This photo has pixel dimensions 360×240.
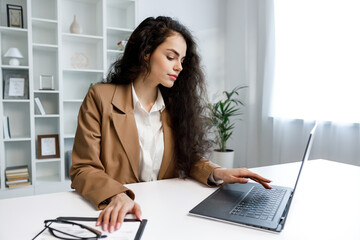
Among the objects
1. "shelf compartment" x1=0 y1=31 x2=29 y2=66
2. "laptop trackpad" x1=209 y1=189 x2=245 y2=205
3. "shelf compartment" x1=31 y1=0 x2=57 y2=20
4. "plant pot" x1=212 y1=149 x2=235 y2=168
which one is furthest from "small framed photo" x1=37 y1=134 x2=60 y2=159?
"laptop trackpad" x1=209 y1=189 x2=245 y2=205

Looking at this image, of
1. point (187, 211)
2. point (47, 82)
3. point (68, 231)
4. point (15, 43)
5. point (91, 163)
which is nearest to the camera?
point (68, 231)

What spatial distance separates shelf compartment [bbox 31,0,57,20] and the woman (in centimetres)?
228

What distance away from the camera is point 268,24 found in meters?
3.40

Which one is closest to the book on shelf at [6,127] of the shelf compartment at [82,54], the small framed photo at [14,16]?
the shelf compartment at [82,54]

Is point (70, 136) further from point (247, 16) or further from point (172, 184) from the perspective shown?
point (247, 16)

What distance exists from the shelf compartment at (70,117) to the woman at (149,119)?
219cm

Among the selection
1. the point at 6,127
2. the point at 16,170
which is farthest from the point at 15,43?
the point at 16,170

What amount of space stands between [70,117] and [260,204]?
3.01 metres

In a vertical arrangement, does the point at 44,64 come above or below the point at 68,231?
above

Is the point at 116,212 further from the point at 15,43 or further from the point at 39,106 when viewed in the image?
the point at 15,43

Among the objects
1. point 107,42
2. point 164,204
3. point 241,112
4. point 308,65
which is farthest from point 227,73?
point 164,204

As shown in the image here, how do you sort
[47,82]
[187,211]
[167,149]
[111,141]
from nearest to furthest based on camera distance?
1. [187,211]
2. [111,141]
3. [167,149]
4. [47,82]

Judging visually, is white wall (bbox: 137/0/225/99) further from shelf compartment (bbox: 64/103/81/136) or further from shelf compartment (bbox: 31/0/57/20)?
shelf compartment (bbox: 64/103/81/136)

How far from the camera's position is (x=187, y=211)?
0.92 metres
